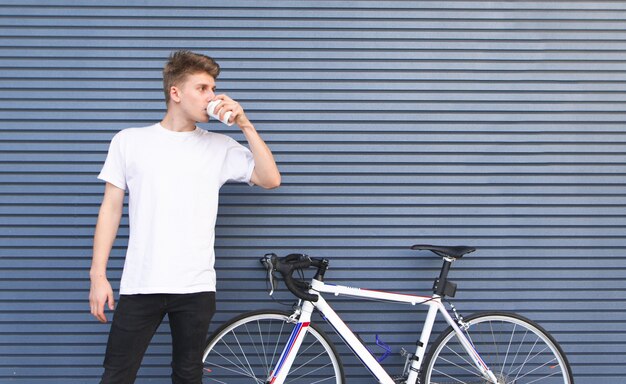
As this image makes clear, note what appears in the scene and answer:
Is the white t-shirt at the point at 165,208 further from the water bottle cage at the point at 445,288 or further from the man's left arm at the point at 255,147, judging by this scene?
the water bottle cage at the point at 445,288

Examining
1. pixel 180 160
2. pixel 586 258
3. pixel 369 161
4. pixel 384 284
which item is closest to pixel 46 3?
pixel 180 160

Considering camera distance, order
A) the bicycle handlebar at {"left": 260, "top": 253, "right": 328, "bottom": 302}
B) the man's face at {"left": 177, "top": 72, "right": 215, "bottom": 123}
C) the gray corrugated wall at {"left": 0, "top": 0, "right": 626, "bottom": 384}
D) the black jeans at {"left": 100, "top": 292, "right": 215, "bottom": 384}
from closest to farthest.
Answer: the black jeans at {"left": 100, "top": 292, "right": 215, "bottom": 384}
the man's face at {"left": 177, "top": 72, "right": 215, "bottom": 123}
the bicycle handlebar at {"left": 260, "top": 253, "right": 328, "bottom": 302}
the gray corrugated wall at {"left": 0, "top": 0, "right": 626, "bottom": 384}

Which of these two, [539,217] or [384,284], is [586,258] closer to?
[539,217]

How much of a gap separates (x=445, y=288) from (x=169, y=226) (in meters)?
1.68

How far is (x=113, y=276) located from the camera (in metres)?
3.62

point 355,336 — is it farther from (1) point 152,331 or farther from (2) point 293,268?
(1) point 152,331

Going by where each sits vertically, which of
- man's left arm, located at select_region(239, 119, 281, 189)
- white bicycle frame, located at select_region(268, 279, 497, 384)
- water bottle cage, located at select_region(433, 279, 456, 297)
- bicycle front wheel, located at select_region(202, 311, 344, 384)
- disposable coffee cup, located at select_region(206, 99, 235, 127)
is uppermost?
disposable coffee cup, located at select_region(206, 99, 235, 127)

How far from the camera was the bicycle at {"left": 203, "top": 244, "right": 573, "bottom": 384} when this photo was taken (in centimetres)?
329

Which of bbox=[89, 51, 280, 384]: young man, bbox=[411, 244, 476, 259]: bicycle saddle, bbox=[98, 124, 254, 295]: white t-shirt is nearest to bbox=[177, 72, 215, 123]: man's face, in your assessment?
bbox=[89, 51, 280, 384]: young man

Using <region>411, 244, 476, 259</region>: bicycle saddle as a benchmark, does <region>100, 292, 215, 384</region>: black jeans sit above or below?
below

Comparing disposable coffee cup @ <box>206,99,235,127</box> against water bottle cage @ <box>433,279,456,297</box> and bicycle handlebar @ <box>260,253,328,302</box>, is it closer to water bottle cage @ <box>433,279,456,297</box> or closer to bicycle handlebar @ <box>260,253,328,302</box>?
bicycle handlebar @ <box>260,253,328,302</box>

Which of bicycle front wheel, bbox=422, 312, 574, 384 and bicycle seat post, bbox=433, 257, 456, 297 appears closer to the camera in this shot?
bicycle seat post, bbox=433, 257, 456, 297

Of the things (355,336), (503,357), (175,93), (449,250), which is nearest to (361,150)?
(449,250)

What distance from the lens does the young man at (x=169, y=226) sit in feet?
9.16
